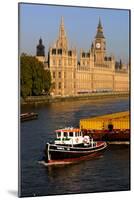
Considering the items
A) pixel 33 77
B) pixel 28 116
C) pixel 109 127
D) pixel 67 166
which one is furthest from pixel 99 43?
pixel 67 166

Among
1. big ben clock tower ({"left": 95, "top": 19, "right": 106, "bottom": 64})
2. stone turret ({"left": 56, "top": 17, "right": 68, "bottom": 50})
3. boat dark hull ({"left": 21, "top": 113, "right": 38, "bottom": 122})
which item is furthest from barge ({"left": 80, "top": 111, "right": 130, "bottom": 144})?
stone turret ({"left": 56, "top": 17, "right": 68, "bottom": 50})

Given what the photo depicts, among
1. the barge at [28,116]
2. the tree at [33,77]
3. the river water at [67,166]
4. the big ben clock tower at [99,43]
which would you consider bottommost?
the river water at [67,166]

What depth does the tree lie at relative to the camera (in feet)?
16.4

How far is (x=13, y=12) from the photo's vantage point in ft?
16.2

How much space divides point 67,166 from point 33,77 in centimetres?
81

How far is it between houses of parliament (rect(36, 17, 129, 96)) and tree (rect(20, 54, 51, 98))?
6 centimetres

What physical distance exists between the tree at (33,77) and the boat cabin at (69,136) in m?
0.37

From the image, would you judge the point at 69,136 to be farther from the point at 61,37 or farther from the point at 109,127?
the point at 61,37

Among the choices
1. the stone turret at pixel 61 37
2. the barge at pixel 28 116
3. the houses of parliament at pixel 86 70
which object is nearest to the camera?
the barge at pixel 28 116

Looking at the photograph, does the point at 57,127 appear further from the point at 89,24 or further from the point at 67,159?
the point at 89,24

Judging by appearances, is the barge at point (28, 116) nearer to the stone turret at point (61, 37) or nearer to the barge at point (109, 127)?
the barge at point (109, 127)

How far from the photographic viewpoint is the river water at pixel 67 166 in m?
5.02

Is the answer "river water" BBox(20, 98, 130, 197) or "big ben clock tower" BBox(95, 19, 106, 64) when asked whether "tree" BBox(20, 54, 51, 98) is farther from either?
"big ben clock tower" BBox(95, 19, 106, 64)

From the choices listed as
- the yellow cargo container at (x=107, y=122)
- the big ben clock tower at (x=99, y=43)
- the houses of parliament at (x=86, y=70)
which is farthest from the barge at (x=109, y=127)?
the big ben clock tower at (x=99, y=43)
